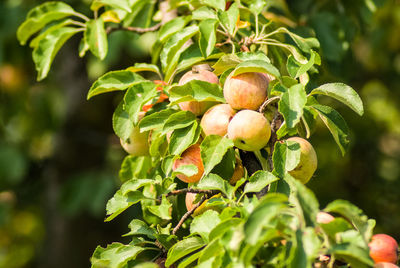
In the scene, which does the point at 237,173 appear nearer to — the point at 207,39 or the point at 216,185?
the point at 216,185

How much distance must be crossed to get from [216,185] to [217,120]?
5.3 inches

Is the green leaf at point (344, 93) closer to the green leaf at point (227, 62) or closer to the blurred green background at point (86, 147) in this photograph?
the green leaf at point (227, 62)

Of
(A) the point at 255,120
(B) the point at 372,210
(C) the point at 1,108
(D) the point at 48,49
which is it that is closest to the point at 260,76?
(A) the point at 255,120

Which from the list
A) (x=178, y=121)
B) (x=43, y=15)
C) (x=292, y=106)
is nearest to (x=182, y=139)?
(x=178, y=121)

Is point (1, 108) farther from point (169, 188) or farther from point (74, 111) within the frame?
point (169, 188)

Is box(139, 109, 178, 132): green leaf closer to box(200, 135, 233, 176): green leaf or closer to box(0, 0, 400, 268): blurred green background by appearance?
box(200, 135, 233, 176): green leaf

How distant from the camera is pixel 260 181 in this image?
32.1 inches

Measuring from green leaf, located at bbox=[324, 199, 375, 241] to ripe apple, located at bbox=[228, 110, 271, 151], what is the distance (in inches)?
8.3

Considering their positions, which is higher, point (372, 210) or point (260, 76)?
Answer: point (260, 76)

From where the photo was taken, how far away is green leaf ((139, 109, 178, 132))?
980 mm

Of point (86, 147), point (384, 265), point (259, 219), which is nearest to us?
point (259, 219)

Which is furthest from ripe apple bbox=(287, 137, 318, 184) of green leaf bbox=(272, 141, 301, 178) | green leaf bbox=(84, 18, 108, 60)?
green leaf bbox=(84, 18, 108, 60)

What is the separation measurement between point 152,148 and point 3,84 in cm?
220

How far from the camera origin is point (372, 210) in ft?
8.70
